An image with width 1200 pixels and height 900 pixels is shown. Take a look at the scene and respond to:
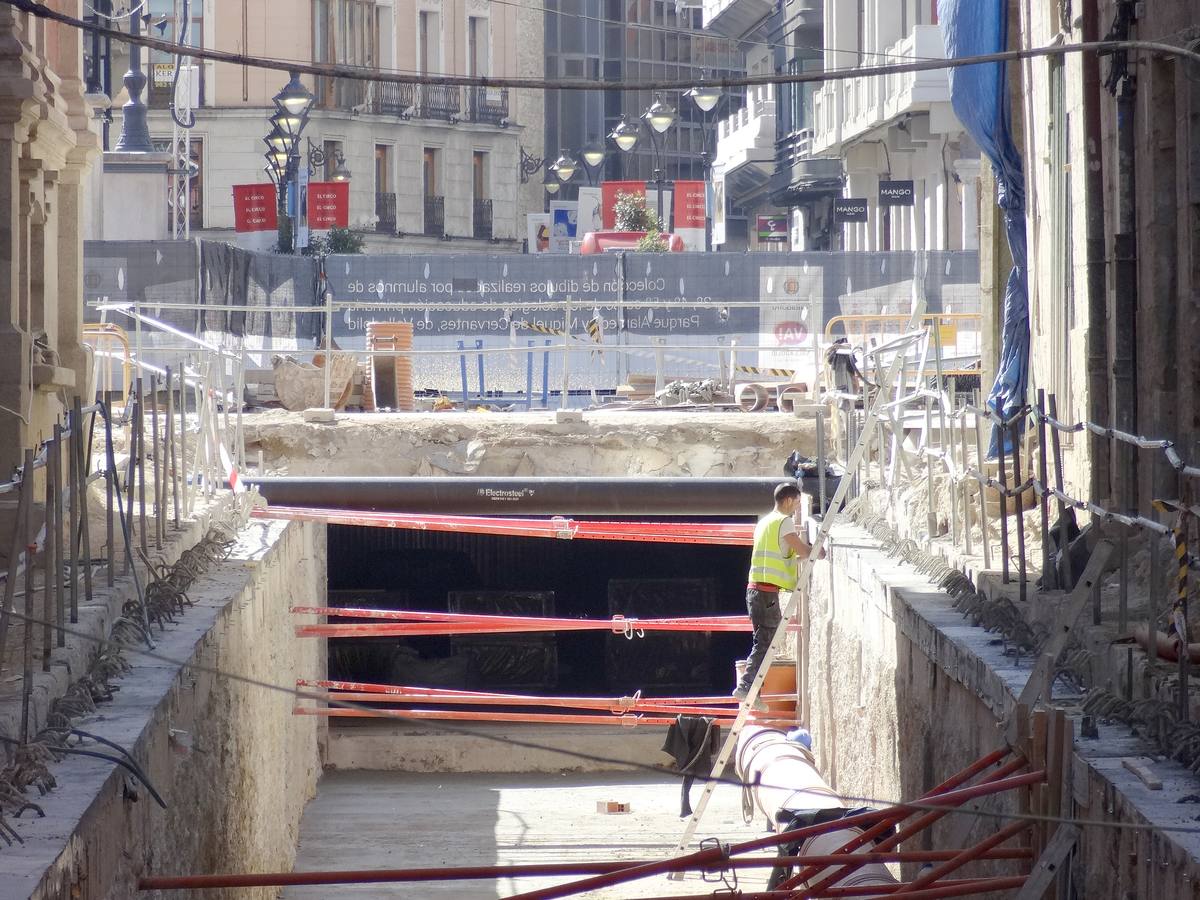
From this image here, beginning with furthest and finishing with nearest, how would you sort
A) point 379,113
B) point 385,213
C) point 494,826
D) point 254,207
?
point 385,213 → point 379,113 → point 254,207 → point 494,826

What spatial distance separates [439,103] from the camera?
46.2 meters

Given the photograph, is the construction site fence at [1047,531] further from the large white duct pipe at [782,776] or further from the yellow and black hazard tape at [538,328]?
the yellow and black hazard tape at [538,328]

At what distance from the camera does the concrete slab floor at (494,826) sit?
37.3ft

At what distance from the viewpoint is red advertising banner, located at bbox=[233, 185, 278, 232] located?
119 ft

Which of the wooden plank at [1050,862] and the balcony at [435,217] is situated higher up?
the balcony at [435,217]

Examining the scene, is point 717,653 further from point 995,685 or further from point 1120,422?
point 995,685

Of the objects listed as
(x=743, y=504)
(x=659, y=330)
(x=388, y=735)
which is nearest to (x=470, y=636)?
(x=388, y=735)

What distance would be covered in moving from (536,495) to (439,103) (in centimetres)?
3308

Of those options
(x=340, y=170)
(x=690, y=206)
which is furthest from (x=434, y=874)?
(x=690, y=206)

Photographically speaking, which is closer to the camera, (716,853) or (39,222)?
(716,853)

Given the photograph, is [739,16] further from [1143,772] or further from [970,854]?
[1143,772]

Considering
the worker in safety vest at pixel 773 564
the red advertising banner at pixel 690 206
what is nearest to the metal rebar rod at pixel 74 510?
the worker in safety vest at pixel 773 564

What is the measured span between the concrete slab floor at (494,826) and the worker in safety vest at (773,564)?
147cm

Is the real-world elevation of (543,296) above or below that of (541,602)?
above
